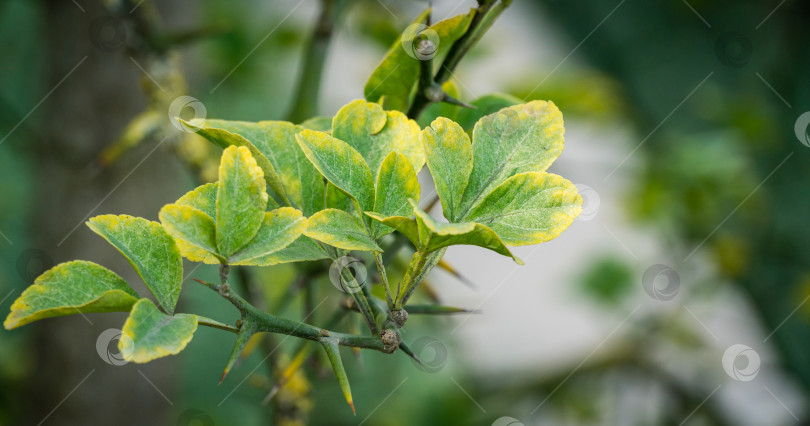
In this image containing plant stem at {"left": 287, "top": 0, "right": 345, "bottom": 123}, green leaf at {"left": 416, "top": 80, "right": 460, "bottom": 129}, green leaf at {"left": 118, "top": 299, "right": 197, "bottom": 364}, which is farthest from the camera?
plant stem at {"left": 287, "top": 0, "right": 345, "bottom": 123}

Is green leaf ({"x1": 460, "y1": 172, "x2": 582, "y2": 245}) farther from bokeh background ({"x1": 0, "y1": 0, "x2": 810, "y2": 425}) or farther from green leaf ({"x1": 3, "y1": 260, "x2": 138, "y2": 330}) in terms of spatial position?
bokeh background ({"x1": 0, "y1": 0, "x2": 810, "y2": 425})

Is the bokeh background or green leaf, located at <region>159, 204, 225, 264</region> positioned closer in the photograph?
green leaf, located at <region>159, 204, 225, 264</region>

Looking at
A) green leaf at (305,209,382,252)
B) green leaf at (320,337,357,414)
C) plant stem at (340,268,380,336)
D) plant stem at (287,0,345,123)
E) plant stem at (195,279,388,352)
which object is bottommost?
green leaf at (320,337,357,414)

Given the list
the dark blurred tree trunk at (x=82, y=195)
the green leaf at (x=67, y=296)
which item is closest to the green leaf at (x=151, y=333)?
the green leaf at (x=67, y=296)

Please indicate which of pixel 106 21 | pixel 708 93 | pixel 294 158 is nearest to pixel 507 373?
pixel 708 93

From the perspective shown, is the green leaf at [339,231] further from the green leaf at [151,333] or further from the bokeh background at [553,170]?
the bokeh background at [553,170]

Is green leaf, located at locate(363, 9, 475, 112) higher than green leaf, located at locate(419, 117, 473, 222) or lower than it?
higher

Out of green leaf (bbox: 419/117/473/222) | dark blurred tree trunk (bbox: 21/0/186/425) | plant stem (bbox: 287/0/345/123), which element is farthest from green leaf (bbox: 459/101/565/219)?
dark blurred tree trunk (bbox: 21/0/186/425)
